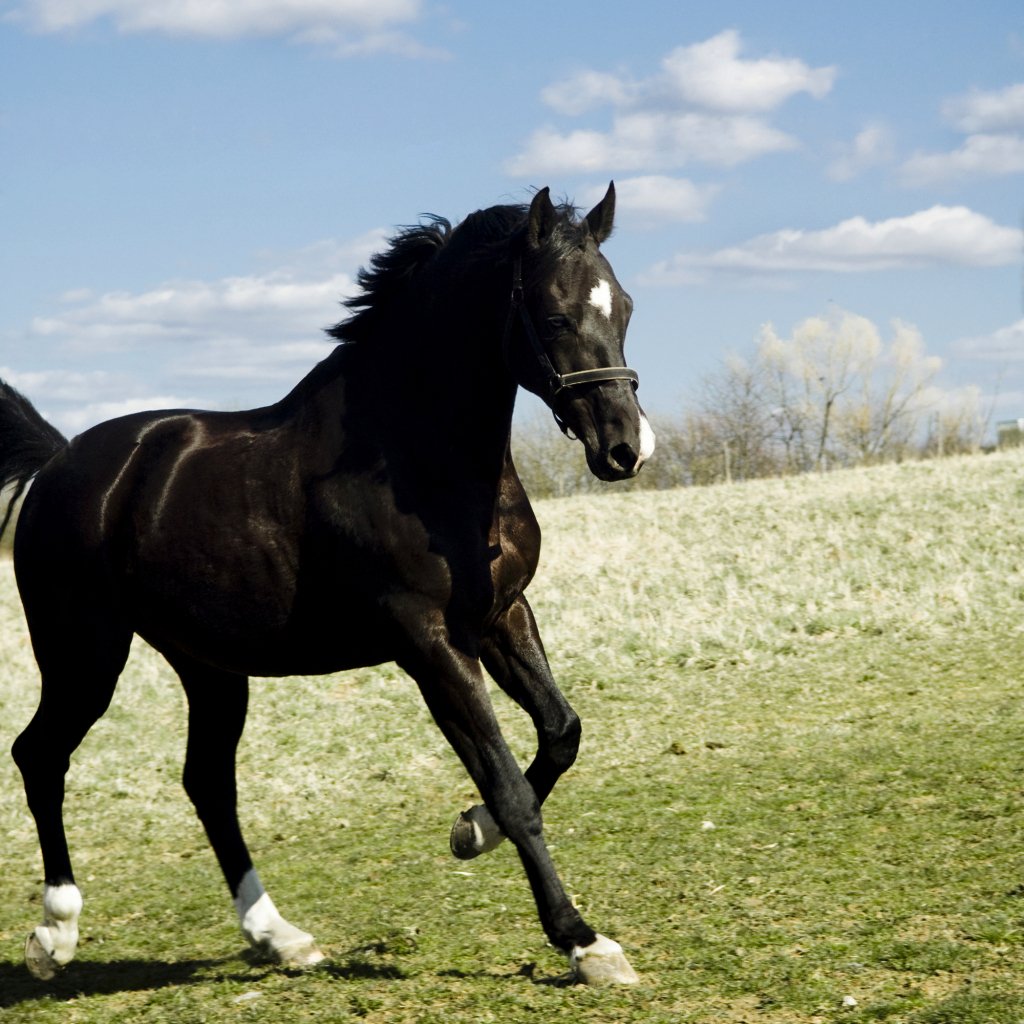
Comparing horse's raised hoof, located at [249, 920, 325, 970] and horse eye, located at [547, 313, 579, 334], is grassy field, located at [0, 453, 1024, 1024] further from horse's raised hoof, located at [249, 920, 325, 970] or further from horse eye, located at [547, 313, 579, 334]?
horse eye, located at [547, 313, 579, 334]

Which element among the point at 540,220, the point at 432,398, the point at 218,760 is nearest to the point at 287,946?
the point at 218,760

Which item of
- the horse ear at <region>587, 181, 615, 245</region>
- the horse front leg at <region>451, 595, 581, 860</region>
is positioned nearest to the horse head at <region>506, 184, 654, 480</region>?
the horse ear at <region>587, 181, 615, 245</region>

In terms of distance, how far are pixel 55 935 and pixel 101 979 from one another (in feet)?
1.31

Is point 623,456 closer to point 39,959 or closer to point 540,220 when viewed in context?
point 540,220

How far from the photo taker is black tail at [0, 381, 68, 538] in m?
6.60

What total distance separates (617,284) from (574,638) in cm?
987

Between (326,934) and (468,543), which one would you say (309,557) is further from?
(326,934)

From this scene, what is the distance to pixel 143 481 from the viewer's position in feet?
18.6

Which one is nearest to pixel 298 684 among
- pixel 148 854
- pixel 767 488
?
pixel 148 854

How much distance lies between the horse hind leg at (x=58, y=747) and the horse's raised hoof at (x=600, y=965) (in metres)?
2.31

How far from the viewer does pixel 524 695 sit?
17.0 ft

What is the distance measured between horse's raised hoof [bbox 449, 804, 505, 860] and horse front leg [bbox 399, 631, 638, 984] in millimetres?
327

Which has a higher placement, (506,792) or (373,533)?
(373,533)

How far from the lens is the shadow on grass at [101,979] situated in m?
5.68
